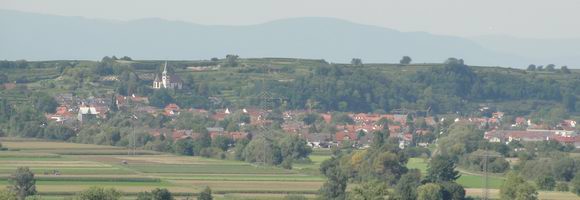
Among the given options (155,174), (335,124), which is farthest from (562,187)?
(335,124)

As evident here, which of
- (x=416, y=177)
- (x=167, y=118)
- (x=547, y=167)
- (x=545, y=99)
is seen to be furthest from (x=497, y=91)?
(x=416, y=177)

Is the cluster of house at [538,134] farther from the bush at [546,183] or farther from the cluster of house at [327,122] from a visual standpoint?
the bush at [546,183]

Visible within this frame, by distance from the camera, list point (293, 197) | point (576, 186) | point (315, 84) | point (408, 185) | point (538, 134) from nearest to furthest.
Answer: point (293, 197) < point (408, 185) < point (576, 186) < point (538, 134) < point (315, 84)

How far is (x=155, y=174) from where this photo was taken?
6016cm

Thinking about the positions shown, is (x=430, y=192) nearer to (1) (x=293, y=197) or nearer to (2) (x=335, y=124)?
(1) (x=293, y=197)

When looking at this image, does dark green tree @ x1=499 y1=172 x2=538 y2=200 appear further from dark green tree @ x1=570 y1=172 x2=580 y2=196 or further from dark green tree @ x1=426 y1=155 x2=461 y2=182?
dark green tree @ x1=570 y1=172 x2=580 y2=196

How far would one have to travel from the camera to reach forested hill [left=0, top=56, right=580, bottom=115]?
11838cm

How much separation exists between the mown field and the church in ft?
154

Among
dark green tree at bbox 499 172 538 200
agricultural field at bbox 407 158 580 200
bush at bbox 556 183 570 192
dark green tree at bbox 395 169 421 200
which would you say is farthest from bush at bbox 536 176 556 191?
dark green tree at bbox 499 172 538 200

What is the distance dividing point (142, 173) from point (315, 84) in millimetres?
65117

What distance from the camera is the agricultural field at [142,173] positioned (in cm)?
5362

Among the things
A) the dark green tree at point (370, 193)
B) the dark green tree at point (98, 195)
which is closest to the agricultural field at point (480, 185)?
the dark green tree at point (370, 193)

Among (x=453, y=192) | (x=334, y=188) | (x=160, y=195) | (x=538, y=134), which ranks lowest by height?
(x=538, y=134)

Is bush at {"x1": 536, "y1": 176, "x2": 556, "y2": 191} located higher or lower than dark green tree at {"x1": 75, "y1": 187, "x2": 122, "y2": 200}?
lower
